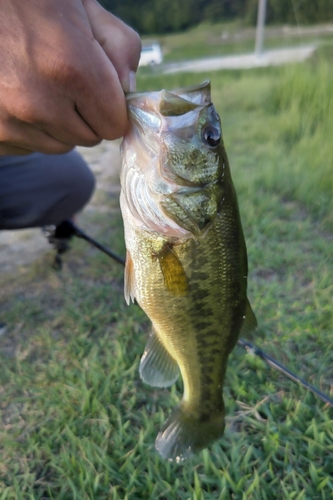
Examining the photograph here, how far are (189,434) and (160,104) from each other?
108cm

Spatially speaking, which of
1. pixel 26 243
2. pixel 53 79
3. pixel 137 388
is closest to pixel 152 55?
pixel 26 243

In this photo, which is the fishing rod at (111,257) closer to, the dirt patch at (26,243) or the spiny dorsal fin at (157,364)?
the dirt patch at (26,243)

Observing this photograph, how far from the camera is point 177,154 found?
1114mm

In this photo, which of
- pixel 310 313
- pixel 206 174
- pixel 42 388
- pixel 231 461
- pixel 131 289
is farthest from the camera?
pixel 310 313

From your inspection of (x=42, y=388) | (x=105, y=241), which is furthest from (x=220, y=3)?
(x=42, y=388)

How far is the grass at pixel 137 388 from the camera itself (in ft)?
4.98

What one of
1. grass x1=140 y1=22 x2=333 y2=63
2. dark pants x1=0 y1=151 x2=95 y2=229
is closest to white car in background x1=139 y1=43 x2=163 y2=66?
grass x1=140 y1=22 x2=333 y2=63

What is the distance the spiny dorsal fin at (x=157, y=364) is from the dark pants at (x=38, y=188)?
142cm

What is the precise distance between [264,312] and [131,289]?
1255mm

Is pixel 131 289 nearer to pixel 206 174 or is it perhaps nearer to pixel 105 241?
pixel 206 174

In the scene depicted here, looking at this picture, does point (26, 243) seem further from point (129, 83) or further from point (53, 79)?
point (53, 79)

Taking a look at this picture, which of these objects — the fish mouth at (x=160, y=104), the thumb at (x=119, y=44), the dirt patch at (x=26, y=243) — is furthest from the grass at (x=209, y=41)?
the fish mouth at (x=160, y=104)

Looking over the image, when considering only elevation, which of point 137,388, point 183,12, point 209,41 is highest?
point 183,12

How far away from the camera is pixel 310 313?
7.46 ft
